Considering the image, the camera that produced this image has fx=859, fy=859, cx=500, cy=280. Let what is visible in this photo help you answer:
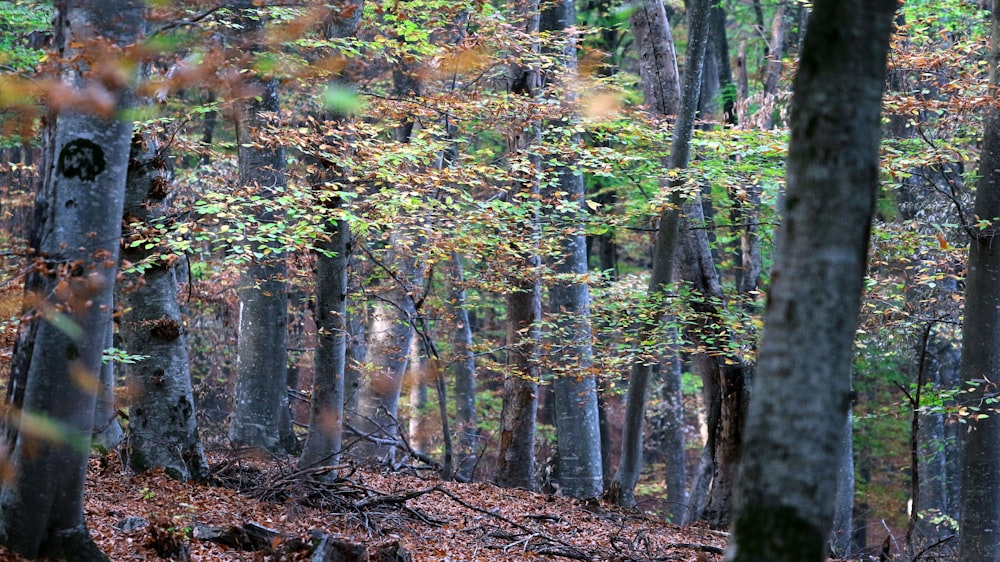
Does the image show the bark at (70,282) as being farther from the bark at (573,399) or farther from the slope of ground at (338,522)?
the bark at (573,399)

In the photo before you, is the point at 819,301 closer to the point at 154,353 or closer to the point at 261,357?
the point at 154,353

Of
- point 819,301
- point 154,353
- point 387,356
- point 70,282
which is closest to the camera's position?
point 819,301

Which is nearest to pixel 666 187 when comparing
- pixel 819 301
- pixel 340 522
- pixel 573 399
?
pixel 573 399

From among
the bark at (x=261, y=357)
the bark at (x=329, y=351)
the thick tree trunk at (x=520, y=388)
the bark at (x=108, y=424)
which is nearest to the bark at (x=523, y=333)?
the thick tree trunk at (x=520, y=388)

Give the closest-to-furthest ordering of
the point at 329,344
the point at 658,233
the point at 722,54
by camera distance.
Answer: the point at 329,344 → the point at 658,233 → the point at 722,54

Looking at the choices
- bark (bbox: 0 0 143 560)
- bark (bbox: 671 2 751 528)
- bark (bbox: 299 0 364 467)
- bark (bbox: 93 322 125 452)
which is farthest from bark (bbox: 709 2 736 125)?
bark (bbox: 0 0 143 560)

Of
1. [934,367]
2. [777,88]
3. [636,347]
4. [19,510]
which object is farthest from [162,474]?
[934,367]

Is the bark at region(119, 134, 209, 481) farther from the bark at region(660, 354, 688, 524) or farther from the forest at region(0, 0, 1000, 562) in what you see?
the bark at region(660, 354, 688, 524)

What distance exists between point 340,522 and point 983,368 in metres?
6.86

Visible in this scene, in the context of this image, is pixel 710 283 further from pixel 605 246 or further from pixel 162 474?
pixel 605 246

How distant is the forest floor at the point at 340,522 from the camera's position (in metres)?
6.46

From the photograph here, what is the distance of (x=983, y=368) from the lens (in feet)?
30.0

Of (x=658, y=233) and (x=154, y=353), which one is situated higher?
(x=658, y=233)

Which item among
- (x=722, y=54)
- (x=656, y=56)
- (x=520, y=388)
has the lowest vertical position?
(x=520, y=388)
